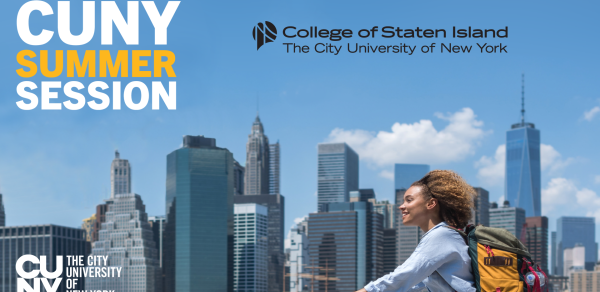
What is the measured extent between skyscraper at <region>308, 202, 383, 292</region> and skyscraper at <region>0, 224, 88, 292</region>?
5563 centimetres

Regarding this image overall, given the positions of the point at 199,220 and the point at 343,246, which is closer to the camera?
the point at 199,220

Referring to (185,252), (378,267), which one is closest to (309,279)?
(378,267)

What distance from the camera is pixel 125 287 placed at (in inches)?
6801

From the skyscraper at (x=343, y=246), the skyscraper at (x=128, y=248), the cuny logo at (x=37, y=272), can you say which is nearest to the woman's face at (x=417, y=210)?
the cuny logo at (x=37, y=272)

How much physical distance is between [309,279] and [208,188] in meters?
34.4

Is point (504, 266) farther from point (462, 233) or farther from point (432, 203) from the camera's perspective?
point (432, 203)

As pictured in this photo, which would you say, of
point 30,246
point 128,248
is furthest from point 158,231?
point 30,246

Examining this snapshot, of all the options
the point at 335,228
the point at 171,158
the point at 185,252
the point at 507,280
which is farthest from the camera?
the point at 335,228

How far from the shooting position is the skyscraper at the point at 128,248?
172625mm

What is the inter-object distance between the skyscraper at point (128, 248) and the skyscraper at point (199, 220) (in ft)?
12.7

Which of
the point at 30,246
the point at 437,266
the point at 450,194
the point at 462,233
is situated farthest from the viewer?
the point at 30,246

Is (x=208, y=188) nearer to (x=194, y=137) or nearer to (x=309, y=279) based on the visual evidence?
(x=194, y=137)

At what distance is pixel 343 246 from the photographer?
632 ft

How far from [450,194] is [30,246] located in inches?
7234
